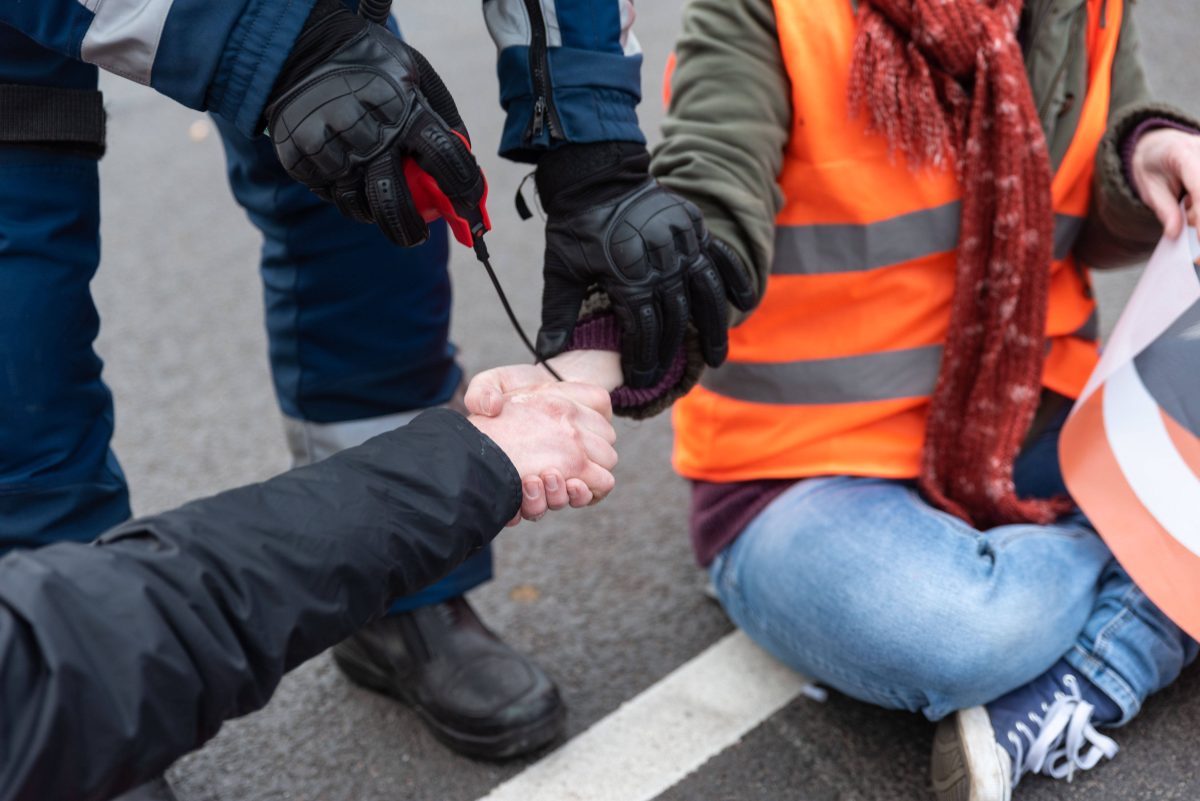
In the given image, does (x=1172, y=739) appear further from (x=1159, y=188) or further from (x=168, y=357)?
(x=168, y=357)

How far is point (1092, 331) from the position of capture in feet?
5.26

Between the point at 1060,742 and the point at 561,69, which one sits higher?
the point at 561,69

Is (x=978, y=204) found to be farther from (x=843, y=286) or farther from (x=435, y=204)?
(x=435, y=204)

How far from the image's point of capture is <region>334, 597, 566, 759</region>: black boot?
140 cm

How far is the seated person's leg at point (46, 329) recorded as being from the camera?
112cm

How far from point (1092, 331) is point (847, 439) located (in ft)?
1.33

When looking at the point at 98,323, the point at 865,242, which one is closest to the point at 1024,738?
the point at 865,242

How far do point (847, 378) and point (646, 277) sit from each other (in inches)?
14.5

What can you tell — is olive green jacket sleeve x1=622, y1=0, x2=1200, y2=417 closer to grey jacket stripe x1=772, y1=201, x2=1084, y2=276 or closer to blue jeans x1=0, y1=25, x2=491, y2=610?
grey jacket stripe x1=772, y1=201, x2=1084, y2=276

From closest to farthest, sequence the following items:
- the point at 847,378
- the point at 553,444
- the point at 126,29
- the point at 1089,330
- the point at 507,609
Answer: the point at 126,29 < the point at 553,444 < the point at 847,378 < the point at 1089,330 < the point at 507,609

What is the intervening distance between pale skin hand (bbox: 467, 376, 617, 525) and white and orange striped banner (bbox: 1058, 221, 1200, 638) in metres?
0.57

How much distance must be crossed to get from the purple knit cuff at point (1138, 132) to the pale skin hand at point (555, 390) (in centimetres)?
65

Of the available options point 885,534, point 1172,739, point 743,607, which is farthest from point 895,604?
point 1172,739

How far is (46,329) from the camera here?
3.80 ft
